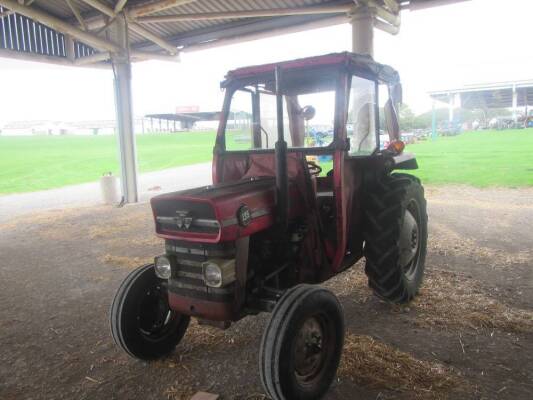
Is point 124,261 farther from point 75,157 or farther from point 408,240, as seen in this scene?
point 75,157

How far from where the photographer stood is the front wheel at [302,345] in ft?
7.47

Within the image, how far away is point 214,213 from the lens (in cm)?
245

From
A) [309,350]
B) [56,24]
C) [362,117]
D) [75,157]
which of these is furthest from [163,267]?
[75,157]

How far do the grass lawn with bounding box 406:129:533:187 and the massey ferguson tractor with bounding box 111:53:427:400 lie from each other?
27.7 feet

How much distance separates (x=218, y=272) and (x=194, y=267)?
236 mm

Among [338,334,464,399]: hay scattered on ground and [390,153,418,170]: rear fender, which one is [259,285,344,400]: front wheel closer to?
[338,334,464,399]: hay scattered on ground

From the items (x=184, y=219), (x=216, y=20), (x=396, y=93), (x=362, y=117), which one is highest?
(x=216, y=20)

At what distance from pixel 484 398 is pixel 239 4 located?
8.16 meters

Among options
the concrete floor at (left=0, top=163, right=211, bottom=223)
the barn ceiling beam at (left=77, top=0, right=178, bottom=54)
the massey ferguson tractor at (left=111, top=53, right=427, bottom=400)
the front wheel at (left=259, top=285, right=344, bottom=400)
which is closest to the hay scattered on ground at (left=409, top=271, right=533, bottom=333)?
the massey ferguson tractor at (left=111, top=53, right=427, bottom=400)

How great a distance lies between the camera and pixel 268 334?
91.1 inches

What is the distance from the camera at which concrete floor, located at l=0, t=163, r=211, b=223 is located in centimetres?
1041

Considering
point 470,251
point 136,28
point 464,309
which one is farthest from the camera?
point 136,28

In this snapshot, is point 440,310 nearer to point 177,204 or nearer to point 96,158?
point 177,204

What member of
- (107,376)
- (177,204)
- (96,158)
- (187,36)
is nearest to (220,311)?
(177,204)
